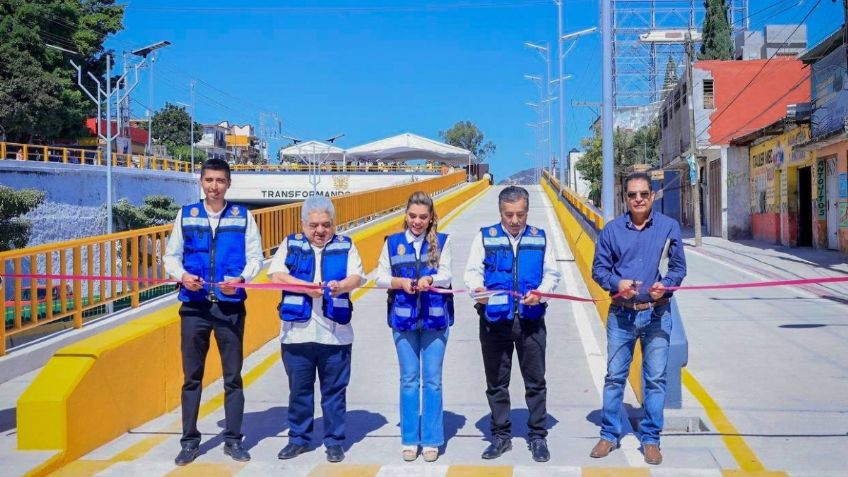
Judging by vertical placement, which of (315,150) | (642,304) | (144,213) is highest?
(315,150)

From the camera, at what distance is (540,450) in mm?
5688

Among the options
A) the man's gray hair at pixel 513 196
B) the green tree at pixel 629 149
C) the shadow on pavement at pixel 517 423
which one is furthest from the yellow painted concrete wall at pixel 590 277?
the green tree at pixel 629 149

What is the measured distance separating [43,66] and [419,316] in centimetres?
5250

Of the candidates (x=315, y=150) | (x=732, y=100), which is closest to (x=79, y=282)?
(x=732, y=100)

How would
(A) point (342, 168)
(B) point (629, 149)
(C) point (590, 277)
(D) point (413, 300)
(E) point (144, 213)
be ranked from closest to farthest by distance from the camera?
(D) point (413, 300), (C) point (590, 277), (E) point (144, 213), (B) point (629, 149), (A) point (342, 168)

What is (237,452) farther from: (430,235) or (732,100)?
(732,100)

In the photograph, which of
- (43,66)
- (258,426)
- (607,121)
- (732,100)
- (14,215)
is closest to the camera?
(258,426)

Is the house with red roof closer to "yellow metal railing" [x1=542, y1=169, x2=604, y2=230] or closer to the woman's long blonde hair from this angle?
"yellow metal railing" [x1=542, y1=169, x2=604, y2=230]

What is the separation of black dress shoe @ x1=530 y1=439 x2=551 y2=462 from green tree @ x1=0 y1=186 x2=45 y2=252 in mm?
31889

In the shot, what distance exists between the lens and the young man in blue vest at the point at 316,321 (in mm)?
5730

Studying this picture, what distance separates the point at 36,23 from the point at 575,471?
173ft

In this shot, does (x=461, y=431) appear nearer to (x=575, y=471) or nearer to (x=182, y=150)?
(x=575, y=471)

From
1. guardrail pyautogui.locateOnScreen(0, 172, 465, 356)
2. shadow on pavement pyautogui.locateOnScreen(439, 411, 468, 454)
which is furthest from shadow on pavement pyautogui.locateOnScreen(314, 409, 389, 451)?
guardrail pyautogui.locateOnScreen(0, 172, 465, 356)

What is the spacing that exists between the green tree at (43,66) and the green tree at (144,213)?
751cm
